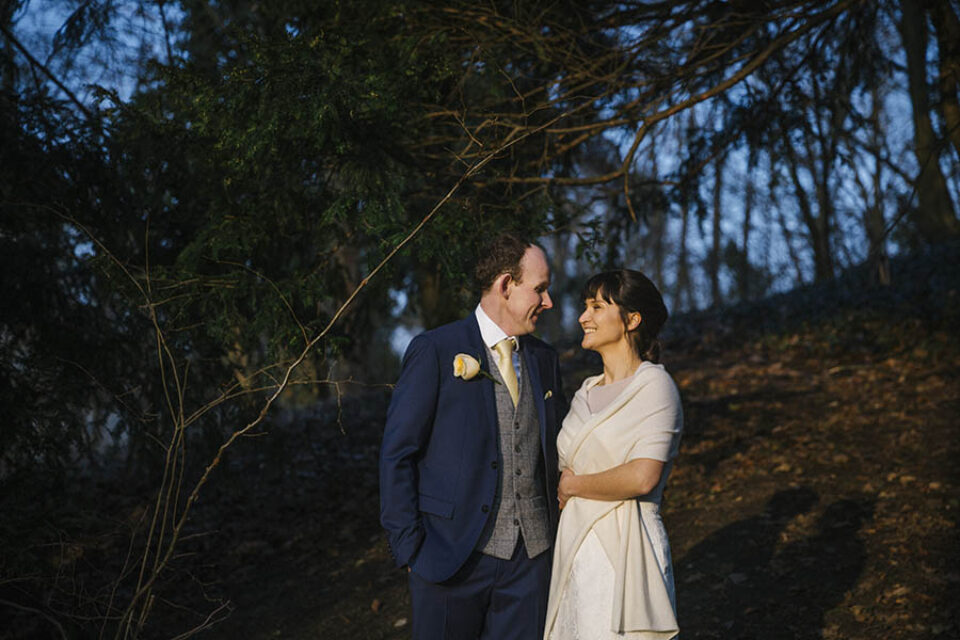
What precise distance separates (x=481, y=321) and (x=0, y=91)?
15.5 feet

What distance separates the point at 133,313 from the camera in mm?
6637

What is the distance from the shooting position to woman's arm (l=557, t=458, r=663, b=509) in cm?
293

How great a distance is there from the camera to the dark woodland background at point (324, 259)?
5.33 m

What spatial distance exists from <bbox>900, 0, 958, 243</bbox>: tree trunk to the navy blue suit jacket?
852 cm

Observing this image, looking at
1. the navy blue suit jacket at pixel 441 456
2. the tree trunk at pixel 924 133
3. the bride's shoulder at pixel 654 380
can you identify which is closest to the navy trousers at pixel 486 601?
the navy blue suit jacket at pixel 441 456

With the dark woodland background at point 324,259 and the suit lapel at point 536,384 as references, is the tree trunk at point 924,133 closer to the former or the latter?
the dark woodland background at point 324,259

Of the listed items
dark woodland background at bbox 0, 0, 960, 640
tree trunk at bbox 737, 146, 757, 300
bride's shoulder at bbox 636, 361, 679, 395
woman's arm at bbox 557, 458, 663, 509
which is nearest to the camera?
woman's arm at bbox 557, 458, 663, 509

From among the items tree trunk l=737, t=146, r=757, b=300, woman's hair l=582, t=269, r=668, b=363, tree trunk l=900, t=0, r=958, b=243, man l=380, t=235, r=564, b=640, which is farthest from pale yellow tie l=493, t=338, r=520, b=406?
tree trunk l=737, t=146, r=757, b=300

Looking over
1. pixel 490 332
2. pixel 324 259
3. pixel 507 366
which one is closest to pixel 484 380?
pixel 507 366

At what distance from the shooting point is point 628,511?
3053mm

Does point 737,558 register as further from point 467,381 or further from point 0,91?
point 0,91

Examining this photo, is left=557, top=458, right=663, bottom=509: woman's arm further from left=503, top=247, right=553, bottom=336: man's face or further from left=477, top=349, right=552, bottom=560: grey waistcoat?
left=503, top=247, right=553, bottom=336: man's face

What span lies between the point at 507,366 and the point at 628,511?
2.55 feet

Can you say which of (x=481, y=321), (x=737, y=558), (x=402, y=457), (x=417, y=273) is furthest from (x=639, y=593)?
(x=417, y=273)
